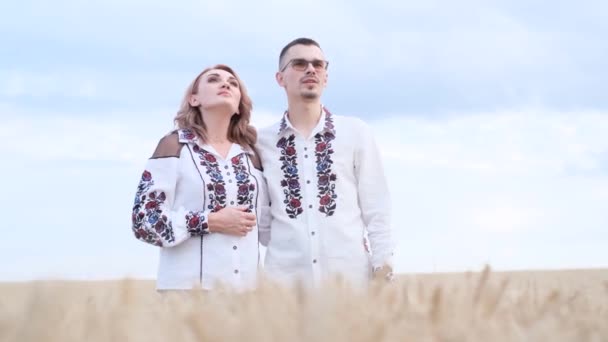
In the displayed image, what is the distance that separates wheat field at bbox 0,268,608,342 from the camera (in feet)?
3.11

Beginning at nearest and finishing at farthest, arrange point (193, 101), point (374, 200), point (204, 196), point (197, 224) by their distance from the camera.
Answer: point (197, 224) → point (204, 196) → point (374, 200) → point (193, 101)

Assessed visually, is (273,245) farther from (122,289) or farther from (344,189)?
(122,289)

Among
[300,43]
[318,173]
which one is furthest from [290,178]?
[300,43]

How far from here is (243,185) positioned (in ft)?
14.0

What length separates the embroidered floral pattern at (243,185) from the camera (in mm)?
4227

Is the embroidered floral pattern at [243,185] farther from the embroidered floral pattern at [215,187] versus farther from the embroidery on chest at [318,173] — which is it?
the embroidery on chest at [318,173]

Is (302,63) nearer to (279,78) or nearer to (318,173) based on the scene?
(279,78)

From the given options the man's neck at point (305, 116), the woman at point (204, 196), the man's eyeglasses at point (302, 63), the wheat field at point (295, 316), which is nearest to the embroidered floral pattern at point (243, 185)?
the woman at point (204, 196)

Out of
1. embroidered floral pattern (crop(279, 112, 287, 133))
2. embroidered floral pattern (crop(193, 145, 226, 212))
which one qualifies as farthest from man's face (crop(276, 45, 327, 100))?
embroidered floral pattern (crop(193, 145, 226, 212))

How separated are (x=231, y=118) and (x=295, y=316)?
12.1 feet

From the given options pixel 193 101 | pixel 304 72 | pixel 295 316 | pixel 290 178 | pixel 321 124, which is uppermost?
pixel 304 72

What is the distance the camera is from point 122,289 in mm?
1437

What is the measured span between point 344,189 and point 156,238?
1226 mm

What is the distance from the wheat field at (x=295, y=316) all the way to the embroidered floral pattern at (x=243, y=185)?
265 cm
